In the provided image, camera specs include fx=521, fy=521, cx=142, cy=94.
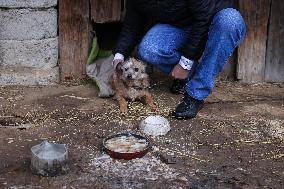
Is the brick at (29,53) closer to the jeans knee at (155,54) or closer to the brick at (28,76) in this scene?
the brick at (28,76)

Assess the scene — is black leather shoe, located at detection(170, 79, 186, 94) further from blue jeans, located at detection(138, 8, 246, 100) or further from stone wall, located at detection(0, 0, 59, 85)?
stone wall, located at detection(0, 0, 59, 85)

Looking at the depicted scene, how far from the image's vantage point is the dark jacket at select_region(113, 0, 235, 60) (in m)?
4.99

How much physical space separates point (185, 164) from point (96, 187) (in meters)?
0.83

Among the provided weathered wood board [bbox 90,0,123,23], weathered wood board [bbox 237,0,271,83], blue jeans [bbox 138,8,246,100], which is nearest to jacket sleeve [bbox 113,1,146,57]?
blue jeans [bbox 138,8,246,100]

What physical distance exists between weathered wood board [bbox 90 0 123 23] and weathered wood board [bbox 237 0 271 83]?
4.75 ft

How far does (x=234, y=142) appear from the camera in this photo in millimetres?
4797

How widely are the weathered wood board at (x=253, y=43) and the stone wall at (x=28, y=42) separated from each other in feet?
7.34

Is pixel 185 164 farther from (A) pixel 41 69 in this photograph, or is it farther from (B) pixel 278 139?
(A) pixel 41 69

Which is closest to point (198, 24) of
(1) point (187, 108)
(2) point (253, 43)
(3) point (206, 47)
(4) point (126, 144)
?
(3) point (206, 47)

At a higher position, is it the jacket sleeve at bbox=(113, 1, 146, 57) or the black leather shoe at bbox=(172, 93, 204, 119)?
the jacket sleeve at bbox=(113, 1, 146, 57)

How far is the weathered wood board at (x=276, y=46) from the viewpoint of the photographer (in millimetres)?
6223

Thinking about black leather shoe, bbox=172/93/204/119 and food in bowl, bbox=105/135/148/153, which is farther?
black leather shoe, bbox=172/93/204/119

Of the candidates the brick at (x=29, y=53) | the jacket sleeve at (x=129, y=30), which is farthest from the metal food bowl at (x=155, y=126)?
the brick at (x=29, y=53)

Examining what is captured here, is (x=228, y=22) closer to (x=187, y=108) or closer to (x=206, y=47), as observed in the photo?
(x=206, y=47)
